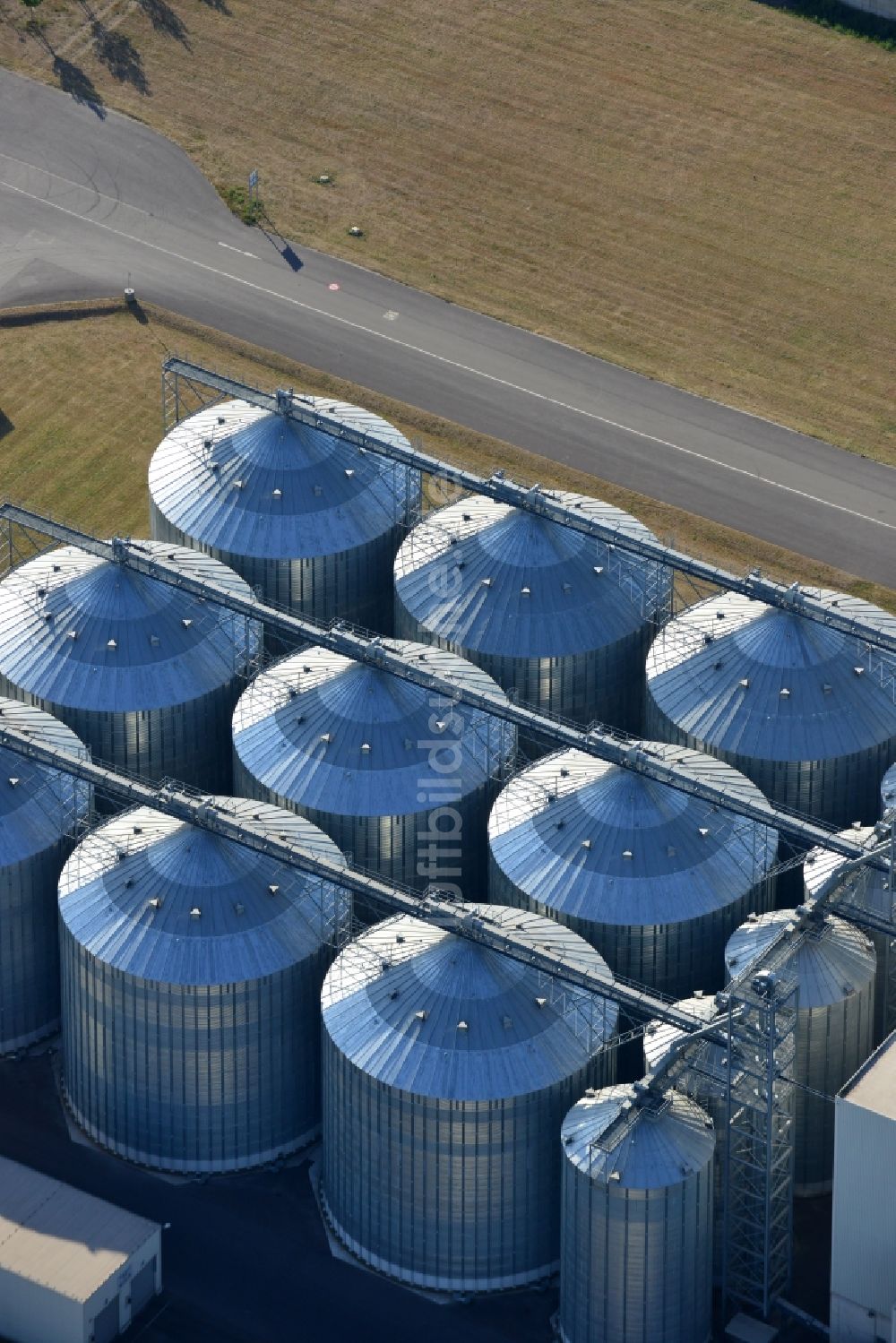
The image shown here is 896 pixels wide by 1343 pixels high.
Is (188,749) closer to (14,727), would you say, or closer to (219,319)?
(14,727)

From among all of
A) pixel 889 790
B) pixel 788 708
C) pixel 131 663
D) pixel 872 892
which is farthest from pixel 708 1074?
pixel 131 663

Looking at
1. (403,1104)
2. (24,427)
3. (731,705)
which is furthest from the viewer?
(24,427)

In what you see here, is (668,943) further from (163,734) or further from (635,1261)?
(163,734)

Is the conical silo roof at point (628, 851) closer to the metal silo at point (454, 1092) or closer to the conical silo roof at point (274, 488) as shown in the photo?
the metal silo at point (454, 1092)

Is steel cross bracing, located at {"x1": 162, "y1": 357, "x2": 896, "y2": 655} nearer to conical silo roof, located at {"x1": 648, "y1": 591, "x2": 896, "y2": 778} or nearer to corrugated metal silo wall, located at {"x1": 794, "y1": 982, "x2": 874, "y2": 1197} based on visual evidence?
conical silo roof, located at {"x1": 648, "y1": 591, "x2": 896, "y2": 778}

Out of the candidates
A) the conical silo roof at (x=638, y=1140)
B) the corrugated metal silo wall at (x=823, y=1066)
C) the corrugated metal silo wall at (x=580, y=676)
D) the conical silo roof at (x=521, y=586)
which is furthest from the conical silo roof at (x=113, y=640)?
the corrugated metal silo wall at (x=823, y=1066)

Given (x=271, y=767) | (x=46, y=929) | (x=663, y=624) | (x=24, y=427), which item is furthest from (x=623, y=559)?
(x=24, y=427)
